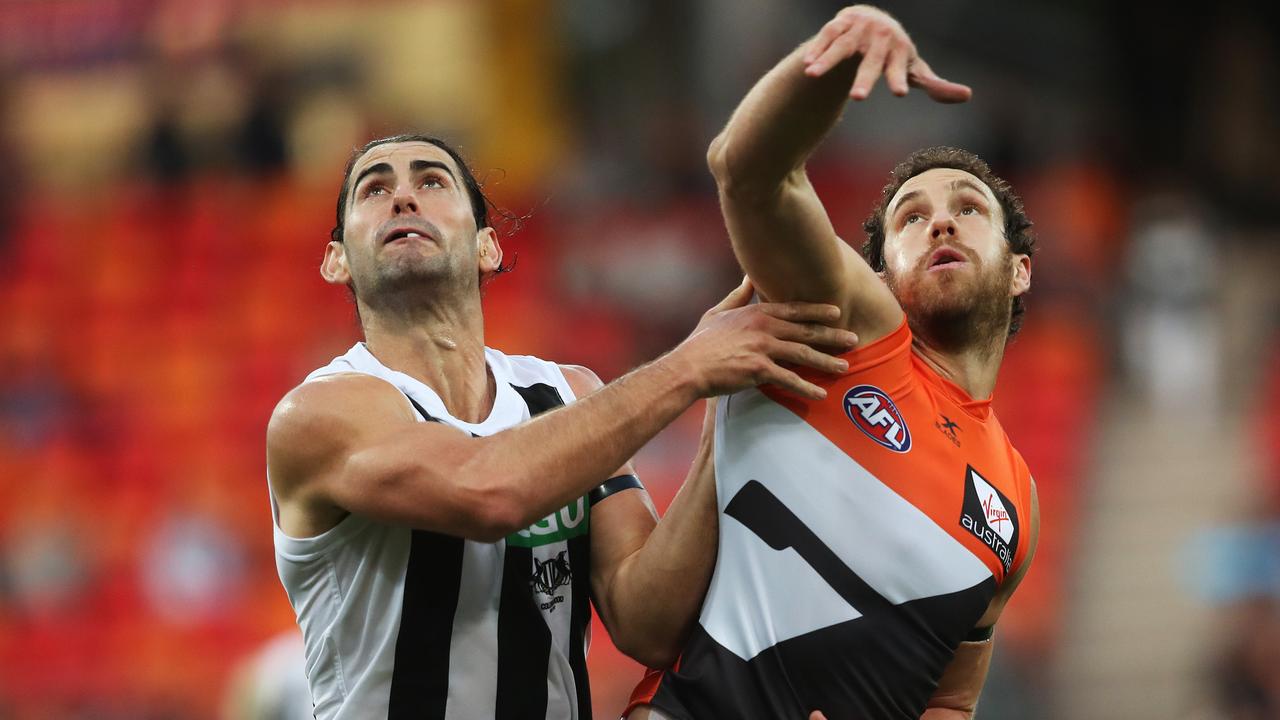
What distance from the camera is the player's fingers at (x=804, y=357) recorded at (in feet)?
10.1

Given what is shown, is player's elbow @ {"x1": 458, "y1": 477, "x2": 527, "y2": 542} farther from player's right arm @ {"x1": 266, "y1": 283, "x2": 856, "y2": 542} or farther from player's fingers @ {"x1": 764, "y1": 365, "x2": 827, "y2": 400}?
player's fingers @ {"x1": 764, "y1": 365, "x2": 827, "y2": 400}

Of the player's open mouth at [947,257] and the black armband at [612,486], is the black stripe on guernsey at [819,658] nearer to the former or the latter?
the black armband at [612,486]

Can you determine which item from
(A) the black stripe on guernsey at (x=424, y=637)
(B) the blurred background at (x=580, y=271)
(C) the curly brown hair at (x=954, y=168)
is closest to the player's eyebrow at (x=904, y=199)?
(C) the curly brown hair at (x=954, y=168)

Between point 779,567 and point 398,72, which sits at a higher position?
point 398,72

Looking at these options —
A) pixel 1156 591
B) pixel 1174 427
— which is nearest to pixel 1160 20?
pixel 1174 427

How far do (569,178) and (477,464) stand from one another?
11.2 m

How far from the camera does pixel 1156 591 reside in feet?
34.0

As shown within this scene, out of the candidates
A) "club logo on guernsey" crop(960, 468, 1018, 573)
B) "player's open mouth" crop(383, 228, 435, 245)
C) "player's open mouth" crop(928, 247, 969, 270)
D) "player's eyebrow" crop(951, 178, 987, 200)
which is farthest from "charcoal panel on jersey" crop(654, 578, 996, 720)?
"player's open mouth" crop(383, 228, 435, 245)

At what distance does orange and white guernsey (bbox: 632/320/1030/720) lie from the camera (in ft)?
10.2

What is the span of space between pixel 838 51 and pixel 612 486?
1353mm

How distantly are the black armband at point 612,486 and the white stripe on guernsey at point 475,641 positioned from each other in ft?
1.16

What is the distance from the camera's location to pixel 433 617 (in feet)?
11.1

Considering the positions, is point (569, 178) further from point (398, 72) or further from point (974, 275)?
point (974, 275)

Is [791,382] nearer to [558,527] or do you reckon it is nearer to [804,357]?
[804,357]
